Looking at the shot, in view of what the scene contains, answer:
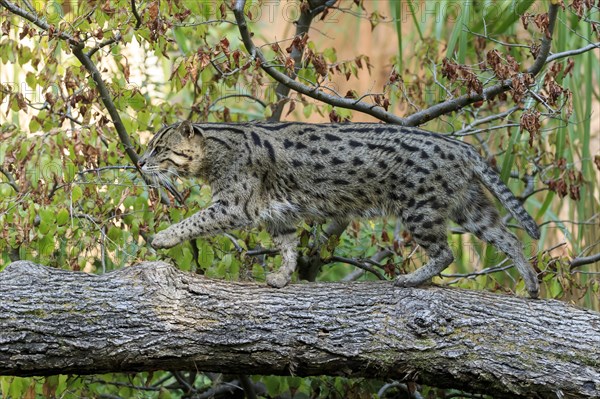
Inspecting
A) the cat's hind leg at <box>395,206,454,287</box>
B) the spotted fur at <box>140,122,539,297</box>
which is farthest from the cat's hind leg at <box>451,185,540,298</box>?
the cat's hind leg at <box>395,206,454,287</box>

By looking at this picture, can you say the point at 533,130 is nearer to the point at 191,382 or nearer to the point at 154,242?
the point at 154,242

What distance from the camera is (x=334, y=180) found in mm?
6719

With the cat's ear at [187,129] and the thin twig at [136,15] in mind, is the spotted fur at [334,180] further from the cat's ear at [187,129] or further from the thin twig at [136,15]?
the thin twig at [136,15]

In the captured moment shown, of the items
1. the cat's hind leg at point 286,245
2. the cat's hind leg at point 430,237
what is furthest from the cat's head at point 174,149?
the cat's hind leg at point 430,237

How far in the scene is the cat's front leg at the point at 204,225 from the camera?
6457 millimetres

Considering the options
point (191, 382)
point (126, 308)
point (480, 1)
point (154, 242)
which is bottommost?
point (191, 382)

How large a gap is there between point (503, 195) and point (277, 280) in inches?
66.1

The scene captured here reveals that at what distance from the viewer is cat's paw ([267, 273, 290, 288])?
6.21 metres

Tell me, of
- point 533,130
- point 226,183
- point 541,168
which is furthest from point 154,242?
point 541,168

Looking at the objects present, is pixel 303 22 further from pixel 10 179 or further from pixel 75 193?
pixel 75 193

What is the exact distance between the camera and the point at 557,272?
6723 mm

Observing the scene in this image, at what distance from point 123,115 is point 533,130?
3018 millimetres

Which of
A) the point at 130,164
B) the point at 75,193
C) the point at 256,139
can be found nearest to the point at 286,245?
the point at 256,139

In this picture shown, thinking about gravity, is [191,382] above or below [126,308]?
below
